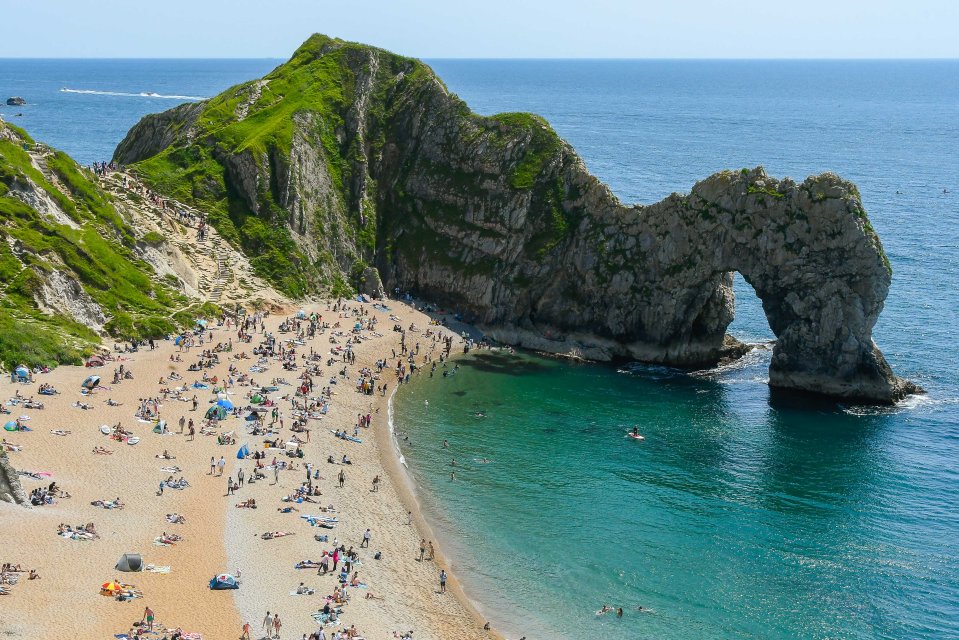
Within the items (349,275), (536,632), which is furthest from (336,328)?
(536,632)

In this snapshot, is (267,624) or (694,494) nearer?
(267,624)

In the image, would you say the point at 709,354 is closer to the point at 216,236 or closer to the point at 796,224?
the point at 796,224

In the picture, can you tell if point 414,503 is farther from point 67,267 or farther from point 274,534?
point 67,267

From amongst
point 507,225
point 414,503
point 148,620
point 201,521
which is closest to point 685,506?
point 414,503

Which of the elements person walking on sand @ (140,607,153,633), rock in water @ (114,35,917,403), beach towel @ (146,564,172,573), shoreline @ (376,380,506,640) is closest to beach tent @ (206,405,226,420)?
shoreline @ (376,380,506,640)

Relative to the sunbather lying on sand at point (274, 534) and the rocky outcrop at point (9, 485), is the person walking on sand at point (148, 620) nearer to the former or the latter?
the sunbather lying on sand at point (274, 534)

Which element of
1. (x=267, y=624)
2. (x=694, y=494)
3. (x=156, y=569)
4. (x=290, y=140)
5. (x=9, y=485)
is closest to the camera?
(x=267, y=624)

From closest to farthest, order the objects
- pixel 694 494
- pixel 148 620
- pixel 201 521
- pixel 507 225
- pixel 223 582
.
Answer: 1. pixel 148 620
2. pixel 223 582
3. pixel 201 521
4. pixel 694 494
5. pixel 507 225
